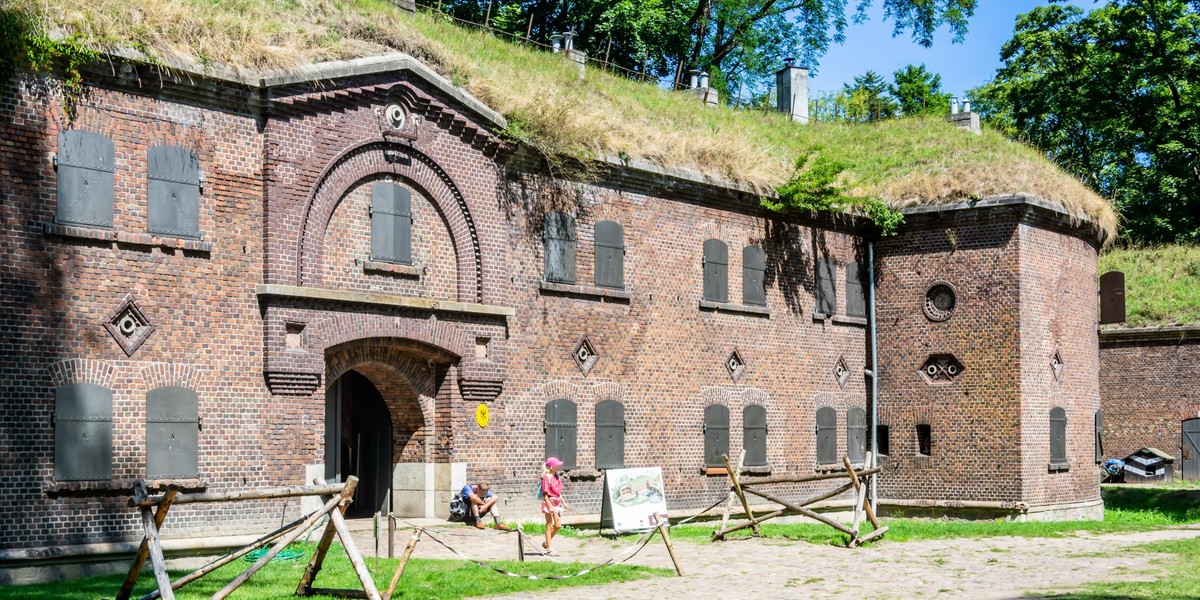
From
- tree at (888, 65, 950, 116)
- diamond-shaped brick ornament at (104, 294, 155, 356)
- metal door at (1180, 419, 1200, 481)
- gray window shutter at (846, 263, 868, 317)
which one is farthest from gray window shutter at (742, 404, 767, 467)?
tree at (888, 65, 950, 116)

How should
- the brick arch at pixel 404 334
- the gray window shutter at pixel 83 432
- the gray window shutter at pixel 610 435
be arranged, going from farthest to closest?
the gray window shutter at pixel 610 435
the brick arch at pixel 404 334
the gray window shutter at pixel 83 432

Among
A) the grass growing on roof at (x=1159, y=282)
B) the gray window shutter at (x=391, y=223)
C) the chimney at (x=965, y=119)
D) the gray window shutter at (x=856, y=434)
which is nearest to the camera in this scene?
the gray window shutter at (x=391, y=223)

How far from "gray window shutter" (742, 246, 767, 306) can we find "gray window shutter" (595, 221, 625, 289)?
361 cm

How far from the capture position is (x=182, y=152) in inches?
713

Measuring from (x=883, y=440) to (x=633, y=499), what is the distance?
10.6 m

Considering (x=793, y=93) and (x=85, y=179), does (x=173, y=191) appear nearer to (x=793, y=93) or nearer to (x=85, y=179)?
Result: (x=85, y=179)

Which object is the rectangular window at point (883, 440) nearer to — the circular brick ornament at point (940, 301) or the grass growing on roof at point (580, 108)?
the circular brick ornament at point (940, 301)

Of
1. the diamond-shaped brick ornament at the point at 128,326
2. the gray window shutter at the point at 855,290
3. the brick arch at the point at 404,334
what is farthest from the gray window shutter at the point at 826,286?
the diamond-shaped brick ornament at the point at 128,326

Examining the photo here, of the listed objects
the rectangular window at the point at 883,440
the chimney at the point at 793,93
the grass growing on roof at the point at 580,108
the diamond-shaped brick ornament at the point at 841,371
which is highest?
the chimney at the point at 793,93

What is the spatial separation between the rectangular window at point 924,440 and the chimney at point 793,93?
1040cm

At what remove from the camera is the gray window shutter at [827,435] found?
92.2ft

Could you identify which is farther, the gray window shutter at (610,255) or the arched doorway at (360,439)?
the gray window shutter at (610,255)

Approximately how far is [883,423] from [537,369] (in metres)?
10.5

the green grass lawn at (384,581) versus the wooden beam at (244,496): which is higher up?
the wooden beam at (244,496)
